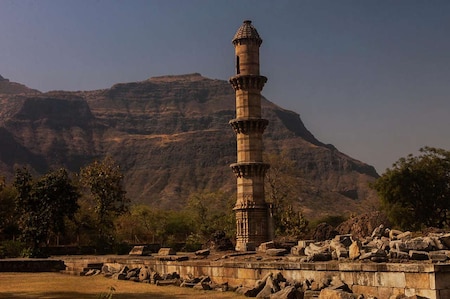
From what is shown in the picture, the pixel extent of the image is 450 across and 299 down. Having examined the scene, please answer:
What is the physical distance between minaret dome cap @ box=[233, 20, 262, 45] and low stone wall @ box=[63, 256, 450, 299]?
17.5m

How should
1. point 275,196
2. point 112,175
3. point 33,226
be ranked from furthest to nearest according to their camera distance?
point 275,196 → point 112,175 → point 33,226

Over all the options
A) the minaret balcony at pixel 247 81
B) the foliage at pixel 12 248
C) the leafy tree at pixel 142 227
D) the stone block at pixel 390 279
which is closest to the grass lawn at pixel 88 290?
the stone block at pixel 390 279

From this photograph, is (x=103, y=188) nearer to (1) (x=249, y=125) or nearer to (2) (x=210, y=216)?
(1) (x=249, y=125)

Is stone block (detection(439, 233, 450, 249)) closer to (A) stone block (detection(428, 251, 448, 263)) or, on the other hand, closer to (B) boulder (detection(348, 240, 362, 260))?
(B) boulder (detection(348, 240, 362, 260))

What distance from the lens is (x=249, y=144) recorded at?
32.3m

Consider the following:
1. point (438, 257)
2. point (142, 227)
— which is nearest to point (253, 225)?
point (438, 257)

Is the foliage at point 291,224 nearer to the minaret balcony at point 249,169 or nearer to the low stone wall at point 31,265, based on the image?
the minaret balcony at point 249,169

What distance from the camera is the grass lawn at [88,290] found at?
634 inches

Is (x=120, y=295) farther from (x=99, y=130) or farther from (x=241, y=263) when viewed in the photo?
(x=99, y=130)

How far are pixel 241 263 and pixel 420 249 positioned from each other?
5755 mm

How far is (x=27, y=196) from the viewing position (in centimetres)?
3734

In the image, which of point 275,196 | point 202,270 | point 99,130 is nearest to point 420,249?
point 202,270

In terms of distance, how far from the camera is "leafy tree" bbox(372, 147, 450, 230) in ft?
150

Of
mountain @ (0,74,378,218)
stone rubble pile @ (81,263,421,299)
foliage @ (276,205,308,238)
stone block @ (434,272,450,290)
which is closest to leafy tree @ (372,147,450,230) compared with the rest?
foliage @ (276,205,308,238)
